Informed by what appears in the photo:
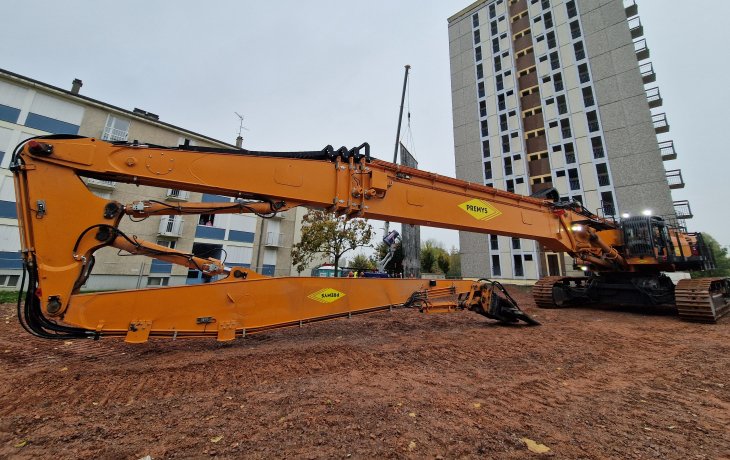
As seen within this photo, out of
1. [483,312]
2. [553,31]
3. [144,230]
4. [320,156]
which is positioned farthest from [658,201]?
[144,230]

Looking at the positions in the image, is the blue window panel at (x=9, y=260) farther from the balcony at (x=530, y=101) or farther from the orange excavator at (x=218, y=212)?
the balcony at (x=530, y=101)

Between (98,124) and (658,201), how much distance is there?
40.4m

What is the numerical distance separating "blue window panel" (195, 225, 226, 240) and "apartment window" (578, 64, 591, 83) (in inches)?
1378

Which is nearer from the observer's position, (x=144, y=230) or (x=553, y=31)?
(x=144, y=230)

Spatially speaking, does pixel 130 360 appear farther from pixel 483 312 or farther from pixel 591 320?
pixel 591 320

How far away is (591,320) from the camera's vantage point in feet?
28.6

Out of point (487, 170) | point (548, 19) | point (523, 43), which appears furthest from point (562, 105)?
point (548, 19)

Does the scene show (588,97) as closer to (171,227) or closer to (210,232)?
(210,232)

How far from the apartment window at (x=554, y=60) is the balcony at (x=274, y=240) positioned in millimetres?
31677

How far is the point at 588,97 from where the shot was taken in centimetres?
2689

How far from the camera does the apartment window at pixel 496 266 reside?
27422 mm

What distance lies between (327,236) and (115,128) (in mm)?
16413

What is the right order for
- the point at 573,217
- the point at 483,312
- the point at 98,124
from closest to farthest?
the point at 483,312 < the point at 573,217 < the point at 98,124

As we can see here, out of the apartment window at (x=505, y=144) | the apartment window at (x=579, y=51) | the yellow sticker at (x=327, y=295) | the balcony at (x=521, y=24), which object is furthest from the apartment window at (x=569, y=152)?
the yellow sticker at (x=327, y=295)
